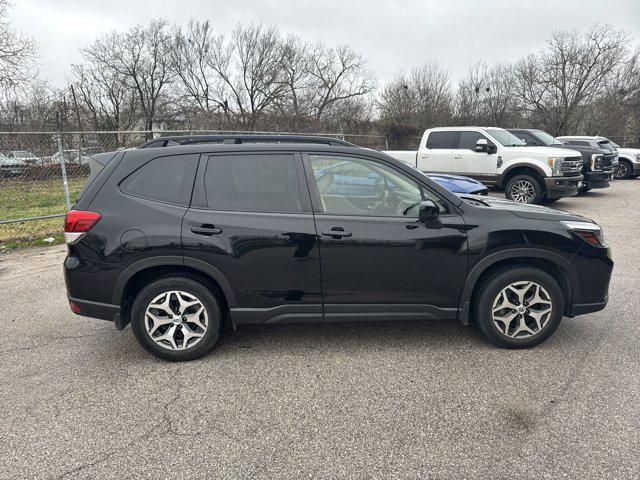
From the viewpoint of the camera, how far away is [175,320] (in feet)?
10.9

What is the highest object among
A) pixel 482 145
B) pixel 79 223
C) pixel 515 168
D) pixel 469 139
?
pixel 469 139

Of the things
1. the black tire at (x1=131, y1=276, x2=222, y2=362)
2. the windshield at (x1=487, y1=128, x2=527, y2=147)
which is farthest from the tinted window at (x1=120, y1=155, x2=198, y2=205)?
the windshield at (x1=487, y1=128, x2=527, y2=147)

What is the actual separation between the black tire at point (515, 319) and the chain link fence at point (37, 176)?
7.57 meters

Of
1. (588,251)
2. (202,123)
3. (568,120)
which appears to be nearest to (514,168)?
(588,251)

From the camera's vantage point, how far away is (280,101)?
4044cm

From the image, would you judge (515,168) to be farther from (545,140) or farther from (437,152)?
(545,140)

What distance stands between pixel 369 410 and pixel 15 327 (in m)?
3.58

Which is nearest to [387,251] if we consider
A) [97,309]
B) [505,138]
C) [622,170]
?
[97,309]

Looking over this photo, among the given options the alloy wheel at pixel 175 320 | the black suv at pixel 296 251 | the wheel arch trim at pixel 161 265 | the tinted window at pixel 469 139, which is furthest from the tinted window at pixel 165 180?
the tinted window at pixel 469 139

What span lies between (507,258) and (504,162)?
27.5 ft

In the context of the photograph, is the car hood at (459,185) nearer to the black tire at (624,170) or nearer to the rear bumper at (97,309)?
the rear bumper at (97,309)

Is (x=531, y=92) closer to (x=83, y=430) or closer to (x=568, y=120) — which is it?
(x=568, y=120)

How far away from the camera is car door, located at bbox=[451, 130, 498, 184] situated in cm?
1101

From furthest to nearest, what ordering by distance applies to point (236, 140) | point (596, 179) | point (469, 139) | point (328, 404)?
1. point (596, 179)
2. point (469, 139)
3. point (236, 140)
4. point (328, 404)
